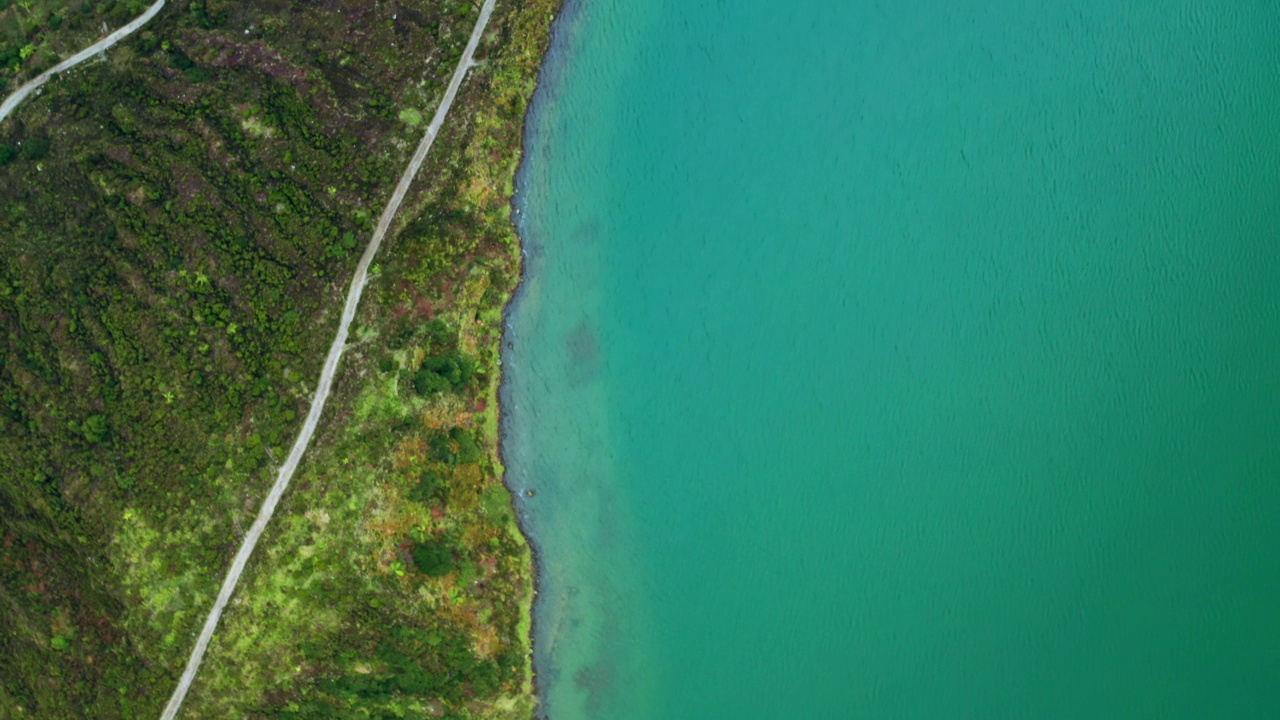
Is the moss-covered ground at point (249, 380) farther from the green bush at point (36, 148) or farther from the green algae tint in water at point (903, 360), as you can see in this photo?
the green algae tint in water at point (903, 360)

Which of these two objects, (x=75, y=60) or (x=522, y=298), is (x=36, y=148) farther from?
(x=522, y=298)

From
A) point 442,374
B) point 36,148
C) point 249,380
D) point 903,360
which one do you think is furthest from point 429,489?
point 36,148

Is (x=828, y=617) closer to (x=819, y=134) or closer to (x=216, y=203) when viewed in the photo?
(x=819, y=134)

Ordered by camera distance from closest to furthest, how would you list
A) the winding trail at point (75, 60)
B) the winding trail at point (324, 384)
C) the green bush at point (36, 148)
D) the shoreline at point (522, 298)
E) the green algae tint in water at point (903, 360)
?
the winding trail at point (324, 384)
the green bush at point (36, 148)
the winding trail at point (75, 60)
the green algae tint in water at point (903, 360)
the shoreline at point (522, 298)

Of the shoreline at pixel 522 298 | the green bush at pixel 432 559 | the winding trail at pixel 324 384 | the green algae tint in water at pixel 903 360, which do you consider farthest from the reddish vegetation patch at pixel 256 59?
the green bush at pixel 432 559

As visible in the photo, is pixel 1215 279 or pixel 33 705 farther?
pixel 1215 279

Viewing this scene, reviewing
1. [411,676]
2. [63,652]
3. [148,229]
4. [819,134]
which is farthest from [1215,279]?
[63,652]
